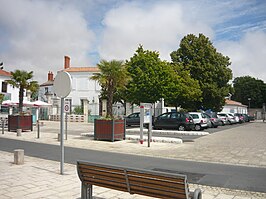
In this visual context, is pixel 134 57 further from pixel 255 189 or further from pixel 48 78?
pixel 48 78

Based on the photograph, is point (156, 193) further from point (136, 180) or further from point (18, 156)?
point (18, 156)

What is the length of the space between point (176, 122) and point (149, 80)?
5.35 m

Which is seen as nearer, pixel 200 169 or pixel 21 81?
pixel 200 169

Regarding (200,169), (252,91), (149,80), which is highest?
(252,91)

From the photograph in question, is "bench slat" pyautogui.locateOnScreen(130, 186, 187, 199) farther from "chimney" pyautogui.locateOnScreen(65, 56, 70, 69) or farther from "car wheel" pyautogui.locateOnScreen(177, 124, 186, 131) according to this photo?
"chimney" pyautogui.locateOnScreen(65, 56, 70, 69)

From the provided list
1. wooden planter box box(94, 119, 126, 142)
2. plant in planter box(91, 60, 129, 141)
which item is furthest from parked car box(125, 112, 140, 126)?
wooden planter box box(94, 119, 126, 142)

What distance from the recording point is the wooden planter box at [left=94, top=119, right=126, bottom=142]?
1561 cm

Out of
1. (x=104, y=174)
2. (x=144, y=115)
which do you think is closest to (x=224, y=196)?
(x=104, y=174)

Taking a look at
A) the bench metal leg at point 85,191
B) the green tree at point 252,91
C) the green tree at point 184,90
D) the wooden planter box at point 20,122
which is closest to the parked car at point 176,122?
the green tree at point 184,90

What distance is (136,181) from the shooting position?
4.25 m

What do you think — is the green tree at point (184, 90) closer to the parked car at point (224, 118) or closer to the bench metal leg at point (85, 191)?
the parked car at point (224, 118)

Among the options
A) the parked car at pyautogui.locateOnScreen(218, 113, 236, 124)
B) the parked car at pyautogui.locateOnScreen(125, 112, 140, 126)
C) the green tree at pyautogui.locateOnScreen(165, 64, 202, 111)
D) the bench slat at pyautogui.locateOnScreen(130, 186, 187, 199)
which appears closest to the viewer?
the bench slat at pyautogui.locateOnScreen(130, 186, 187, 199)

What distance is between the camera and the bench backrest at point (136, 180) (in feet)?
12.5

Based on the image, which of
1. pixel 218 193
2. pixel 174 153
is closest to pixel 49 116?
pixel 174 153
